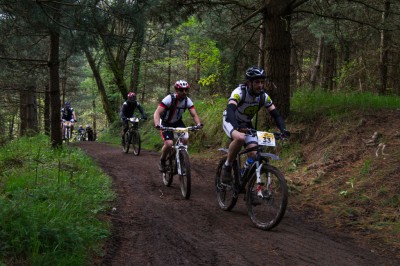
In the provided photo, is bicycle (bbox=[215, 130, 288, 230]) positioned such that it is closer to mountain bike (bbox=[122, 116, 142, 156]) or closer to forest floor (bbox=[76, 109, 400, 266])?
forest floor (bbox=[76, 109, 400, 266])

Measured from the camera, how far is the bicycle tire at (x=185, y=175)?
7.06 meters

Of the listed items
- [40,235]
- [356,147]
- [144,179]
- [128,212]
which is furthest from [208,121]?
[40,235]

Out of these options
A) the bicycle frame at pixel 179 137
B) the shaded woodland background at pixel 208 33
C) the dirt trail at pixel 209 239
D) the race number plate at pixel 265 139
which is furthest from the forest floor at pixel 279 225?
the shaded woodland background at pixel 208 33

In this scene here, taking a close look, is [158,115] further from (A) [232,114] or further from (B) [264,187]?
(B) [264,187]

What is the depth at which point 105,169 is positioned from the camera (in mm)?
10078

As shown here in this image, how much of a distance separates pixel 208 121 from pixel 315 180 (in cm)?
681

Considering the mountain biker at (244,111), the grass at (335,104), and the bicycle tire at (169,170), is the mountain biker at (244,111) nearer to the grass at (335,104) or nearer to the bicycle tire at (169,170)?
the bicycle tire at (169,170)

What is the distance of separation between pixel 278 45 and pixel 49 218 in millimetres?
7789

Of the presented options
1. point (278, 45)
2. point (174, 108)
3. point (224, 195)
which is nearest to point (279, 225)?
point (224, 195)

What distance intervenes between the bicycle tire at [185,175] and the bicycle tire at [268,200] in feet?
5.31

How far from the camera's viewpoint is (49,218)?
4234mm

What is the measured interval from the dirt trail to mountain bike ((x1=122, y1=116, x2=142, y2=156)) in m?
5.91

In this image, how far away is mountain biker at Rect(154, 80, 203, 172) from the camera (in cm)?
781

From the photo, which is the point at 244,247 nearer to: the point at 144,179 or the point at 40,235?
the point at 40,235
